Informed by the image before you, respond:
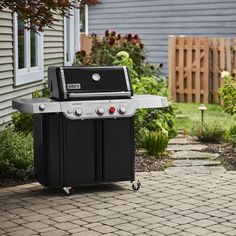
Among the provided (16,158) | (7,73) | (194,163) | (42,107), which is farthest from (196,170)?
(7,73)

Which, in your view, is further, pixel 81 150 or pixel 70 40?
pixel 70 40

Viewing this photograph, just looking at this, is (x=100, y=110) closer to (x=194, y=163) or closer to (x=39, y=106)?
(x=39, y=106)

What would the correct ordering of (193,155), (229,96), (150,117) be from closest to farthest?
1. (193,155)
2. (229,96)
3. (150,117)

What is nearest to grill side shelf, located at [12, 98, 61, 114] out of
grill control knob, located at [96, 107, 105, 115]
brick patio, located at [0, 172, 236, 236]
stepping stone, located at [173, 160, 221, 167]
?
grill control knob, located at [96, 107, 105, 115]

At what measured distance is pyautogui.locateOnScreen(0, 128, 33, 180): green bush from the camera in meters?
7.65

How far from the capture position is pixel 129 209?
6344mm

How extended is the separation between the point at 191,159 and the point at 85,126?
2.48 meters

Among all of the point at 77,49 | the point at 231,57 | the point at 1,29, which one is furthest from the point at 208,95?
the point at 1,29

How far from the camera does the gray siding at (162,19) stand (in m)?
20.6

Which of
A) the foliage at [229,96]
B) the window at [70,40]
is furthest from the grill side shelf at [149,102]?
the window at [70,40]

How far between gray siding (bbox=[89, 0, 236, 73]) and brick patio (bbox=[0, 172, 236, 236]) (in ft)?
44.0

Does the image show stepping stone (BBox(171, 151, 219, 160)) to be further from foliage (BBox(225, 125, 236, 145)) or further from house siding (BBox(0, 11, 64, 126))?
house siding (BBox(0, 11, 64, 126))

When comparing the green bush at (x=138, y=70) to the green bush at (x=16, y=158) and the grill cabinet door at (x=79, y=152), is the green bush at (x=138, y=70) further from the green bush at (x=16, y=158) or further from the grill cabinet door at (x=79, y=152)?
the grill cabinet door at (x=79, y=152)

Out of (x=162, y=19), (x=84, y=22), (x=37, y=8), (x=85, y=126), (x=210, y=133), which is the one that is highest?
(x=84, y=22)
